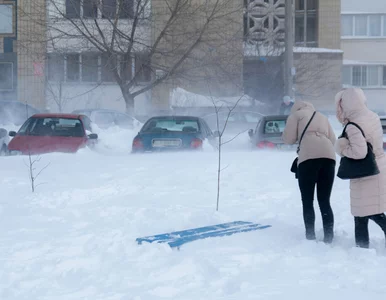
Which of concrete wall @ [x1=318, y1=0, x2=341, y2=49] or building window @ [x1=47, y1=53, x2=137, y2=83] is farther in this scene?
concrete wall @ [x1=318, y1=0, x2=341, y2=49]

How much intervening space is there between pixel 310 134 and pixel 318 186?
0.50 m

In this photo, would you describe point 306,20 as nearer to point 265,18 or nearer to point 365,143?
point 265,18

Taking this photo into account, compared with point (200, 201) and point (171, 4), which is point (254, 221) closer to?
point (200, 201)

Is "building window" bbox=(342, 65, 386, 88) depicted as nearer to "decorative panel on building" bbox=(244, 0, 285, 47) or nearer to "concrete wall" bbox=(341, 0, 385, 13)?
"concrete wall" bbox=(341, 0, 385, 13)

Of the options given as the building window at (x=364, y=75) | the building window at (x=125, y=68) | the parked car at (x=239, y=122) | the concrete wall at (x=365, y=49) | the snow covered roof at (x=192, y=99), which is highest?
the concrete wall at (x=365, y=49)

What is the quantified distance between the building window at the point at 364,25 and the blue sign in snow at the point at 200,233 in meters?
33.0

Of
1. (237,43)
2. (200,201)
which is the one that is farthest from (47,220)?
(237,43)

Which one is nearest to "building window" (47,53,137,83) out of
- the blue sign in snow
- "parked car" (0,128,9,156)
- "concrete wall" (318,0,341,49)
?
"parked car" (0,128,9,156)

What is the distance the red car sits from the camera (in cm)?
1384

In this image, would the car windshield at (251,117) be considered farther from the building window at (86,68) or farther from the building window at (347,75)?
the building window at (347,75)

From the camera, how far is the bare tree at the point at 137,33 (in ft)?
72.1

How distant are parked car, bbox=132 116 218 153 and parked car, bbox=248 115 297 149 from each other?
3.16 ft

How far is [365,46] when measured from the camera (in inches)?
1537

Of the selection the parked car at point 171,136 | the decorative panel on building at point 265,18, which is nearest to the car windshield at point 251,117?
the parked car at point 171,136
